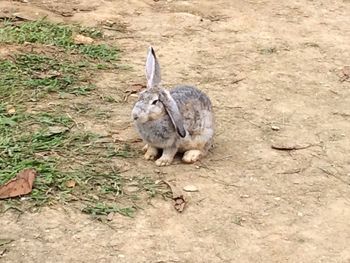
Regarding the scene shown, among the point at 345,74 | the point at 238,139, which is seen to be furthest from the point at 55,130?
the point at 345,74

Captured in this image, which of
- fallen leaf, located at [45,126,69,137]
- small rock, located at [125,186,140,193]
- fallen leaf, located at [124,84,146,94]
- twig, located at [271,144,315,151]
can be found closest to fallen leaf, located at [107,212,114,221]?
small rock, located at [125,186,140,193]

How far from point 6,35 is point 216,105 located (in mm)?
2008

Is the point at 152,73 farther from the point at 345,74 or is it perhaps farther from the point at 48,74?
the point at 345,74

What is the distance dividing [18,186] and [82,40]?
2.63m

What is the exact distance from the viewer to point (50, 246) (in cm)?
366

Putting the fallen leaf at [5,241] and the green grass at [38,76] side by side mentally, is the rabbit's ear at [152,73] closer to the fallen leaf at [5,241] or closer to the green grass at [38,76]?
the green grass at [38,76]

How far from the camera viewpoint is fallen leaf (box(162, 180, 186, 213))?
4066 mm

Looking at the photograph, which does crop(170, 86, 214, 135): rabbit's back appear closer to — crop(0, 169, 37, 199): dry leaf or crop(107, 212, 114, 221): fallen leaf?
crop(107, 212, 114, 221): fallen leaf

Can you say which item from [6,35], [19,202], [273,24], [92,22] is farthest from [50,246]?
[273,24]

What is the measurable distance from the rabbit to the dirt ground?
108mm

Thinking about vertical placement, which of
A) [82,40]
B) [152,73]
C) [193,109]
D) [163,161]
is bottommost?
[82,40]

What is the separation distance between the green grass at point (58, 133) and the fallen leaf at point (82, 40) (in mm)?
74

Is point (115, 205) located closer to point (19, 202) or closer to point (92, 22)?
point (19, 202)

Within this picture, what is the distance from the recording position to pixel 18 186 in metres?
4.07
